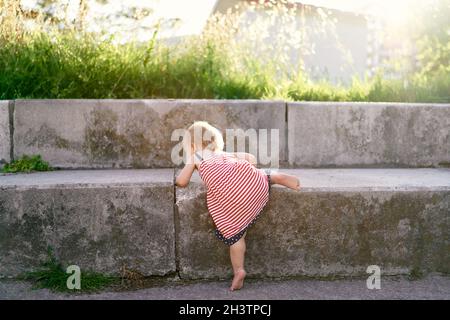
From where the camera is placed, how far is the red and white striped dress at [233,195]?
9.94 ft

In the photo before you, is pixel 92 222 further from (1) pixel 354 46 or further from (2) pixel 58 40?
(1) pixel 354 46

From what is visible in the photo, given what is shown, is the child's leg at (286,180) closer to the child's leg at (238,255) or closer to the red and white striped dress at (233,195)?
the red and white striped dress at (233,195)

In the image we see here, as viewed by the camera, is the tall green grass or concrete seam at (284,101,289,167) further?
the tall green grass

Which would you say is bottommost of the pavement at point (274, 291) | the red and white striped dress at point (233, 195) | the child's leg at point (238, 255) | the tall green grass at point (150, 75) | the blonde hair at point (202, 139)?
the pavement at point (274, 291)

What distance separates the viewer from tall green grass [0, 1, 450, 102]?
4352 millimetres

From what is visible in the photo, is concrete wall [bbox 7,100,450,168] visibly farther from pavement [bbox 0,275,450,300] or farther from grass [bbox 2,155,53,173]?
pavement [bbox 0,275,450,300]

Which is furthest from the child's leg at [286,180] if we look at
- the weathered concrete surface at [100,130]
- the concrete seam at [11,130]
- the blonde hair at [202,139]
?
the concrete seam at [11,130]

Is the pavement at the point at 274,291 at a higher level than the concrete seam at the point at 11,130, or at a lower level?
lower

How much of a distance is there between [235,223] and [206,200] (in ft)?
0.73

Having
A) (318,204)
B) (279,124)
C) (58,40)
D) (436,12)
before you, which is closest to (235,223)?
(318,204)

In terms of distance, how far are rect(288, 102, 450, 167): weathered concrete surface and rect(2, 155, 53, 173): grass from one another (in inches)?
68.4

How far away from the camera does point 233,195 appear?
304 cm

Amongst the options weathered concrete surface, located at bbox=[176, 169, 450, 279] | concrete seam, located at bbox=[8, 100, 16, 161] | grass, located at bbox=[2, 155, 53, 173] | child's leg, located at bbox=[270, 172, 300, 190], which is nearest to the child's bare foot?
weathered concrete surface, located at bbox=[176, 169, 450, 279]

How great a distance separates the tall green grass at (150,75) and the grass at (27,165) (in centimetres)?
61
